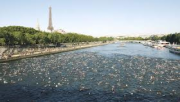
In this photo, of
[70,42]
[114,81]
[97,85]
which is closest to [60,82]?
[97,85]

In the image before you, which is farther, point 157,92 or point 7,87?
point 7,87

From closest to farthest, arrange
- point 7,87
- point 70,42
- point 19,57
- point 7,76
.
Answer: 1. point 7,87
2. point 7,76
3. point 19,57
4. point 70,42

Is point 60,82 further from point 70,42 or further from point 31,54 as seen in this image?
point 70,42

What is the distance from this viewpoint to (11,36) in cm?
9762

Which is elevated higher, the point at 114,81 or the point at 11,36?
the point at 11,36

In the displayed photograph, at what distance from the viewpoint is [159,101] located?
104 ft

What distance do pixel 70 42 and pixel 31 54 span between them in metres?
99.7

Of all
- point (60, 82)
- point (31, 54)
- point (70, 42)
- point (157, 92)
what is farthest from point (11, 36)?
point (70, 42)

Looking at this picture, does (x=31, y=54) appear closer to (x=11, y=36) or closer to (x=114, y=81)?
(x=11, y=36)

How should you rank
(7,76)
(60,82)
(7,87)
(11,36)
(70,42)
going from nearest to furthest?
(7,87) → (60,82) → (7,76) → (11,36) → (70,42)

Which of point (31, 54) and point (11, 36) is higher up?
point (11, 36)

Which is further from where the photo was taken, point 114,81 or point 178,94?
point 114,81

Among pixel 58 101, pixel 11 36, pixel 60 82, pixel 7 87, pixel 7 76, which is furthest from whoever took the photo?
pixel 11 36

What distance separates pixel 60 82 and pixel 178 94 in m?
20.3
